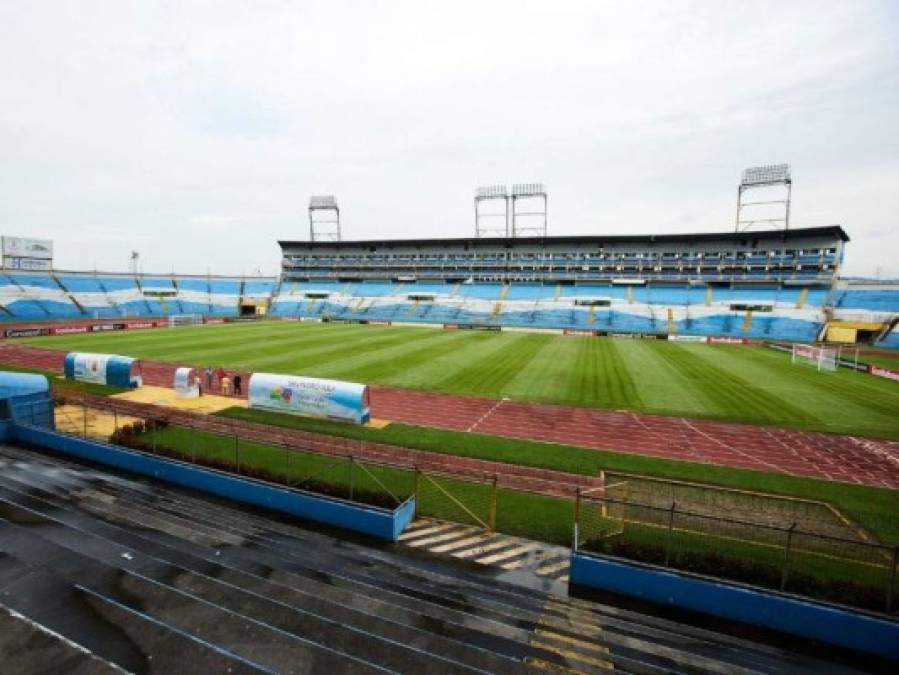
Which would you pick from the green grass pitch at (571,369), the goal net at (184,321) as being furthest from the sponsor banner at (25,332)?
the goal net at (184,321)

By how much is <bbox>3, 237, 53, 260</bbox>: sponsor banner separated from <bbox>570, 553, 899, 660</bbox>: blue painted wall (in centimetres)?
8707

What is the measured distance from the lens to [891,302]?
56.5m

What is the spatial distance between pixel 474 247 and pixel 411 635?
81.5 metres

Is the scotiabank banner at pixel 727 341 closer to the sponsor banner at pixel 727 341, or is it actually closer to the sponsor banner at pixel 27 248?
the sponsor banner at pixel 727 341

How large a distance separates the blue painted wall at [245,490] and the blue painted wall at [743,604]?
474cm

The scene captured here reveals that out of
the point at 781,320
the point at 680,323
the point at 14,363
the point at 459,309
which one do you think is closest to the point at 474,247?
the point at 459,309

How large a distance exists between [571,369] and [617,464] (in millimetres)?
17857

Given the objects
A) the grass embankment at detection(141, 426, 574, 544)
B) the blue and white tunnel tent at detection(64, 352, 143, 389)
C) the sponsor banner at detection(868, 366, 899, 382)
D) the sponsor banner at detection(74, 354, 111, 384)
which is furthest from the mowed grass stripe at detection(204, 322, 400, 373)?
the sponsor banner at detection(868, 366, 899, 382)

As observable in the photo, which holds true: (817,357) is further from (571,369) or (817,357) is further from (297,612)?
(297,612)

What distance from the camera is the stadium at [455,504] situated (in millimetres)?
8008

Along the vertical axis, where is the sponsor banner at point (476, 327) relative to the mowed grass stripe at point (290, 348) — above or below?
below

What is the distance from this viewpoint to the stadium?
8008mm

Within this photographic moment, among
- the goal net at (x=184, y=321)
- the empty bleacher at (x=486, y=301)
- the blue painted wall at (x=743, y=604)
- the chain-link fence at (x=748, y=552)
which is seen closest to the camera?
the blue painted wall at (x=743, y=604)

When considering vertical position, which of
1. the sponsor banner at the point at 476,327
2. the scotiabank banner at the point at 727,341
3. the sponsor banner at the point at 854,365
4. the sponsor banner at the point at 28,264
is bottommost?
the scotiabank banner at the point at 727,341
